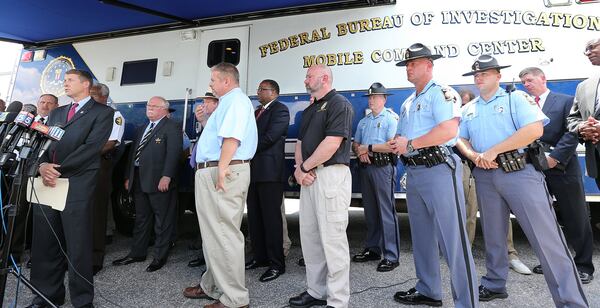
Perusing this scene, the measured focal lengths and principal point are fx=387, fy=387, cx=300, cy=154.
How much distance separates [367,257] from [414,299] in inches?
46.1

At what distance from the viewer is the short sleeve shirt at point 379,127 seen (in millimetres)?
4011

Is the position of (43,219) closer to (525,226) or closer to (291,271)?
(291,271)

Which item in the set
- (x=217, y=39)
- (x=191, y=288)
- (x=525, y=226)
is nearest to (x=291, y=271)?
(x=191, y=288)

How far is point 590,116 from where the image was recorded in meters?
2.98

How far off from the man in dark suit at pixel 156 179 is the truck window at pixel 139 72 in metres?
0.93

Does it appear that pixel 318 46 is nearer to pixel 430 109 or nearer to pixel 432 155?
pixel 430 109

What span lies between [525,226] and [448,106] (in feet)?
3.21

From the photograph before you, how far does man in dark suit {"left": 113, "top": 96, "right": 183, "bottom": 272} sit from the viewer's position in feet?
13.8

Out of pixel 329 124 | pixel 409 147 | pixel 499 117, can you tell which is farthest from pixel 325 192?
pixel 499 117

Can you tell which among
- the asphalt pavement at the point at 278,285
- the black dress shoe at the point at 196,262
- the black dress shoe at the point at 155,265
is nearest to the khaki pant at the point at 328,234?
the asphalt pavement at the point at 278,285

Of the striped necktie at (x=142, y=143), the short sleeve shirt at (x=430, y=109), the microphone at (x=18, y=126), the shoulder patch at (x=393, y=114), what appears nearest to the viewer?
the microphone at (x=18, y=126)

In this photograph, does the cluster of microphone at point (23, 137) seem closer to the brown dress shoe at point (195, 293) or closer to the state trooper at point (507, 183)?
the brown dress shoe at point (195, 293)

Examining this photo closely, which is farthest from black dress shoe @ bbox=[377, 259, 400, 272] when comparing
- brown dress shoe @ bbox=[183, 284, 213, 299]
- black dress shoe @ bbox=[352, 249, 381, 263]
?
brown dress shoe @ bbox=[183, 284, 213, 299]

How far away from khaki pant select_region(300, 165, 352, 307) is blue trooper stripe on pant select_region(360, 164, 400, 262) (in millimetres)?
1203
